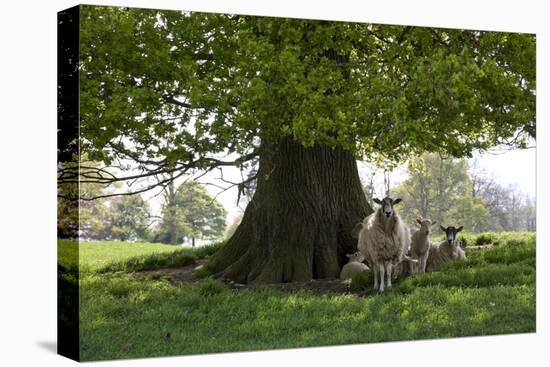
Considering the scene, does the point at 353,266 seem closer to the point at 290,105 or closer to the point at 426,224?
the point at 426,224

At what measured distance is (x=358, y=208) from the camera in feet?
44.2

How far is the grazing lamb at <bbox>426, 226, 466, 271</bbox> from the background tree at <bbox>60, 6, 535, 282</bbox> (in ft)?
3.79

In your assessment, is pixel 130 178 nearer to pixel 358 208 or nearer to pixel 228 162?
pixel 228 162

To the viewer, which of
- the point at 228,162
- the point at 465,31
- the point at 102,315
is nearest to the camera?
the point at 102,315

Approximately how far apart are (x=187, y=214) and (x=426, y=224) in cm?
366

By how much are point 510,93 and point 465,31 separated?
41.7 inches

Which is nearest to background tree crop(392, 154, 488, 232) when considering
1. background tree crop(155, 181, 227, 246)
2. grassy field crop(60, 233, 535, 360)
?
grassy field crop(60, 233, 535, 360)

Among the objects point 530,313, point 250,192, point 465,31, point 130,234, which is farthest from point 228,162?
point 530,313

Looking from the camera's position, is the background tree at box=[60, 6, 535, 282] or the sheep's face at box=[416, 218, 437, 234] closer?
the background tree at box=[60, 6, 535, 282]

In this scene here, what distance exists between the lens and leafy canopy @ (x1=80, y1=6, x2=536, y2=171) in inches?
454

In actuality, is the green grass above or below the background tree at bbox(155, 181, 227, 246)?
below

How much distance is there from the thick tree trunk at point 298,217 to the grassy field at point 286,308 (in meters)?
0.42

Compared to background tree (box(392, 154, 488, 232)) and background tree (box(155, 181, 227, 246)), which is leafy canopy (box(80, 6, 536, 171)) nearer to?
background tree (box(392, 154, 488, 232))

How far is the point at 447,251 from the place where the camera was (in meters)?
13.7
